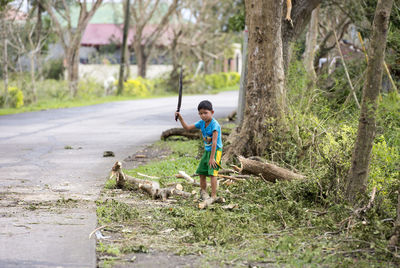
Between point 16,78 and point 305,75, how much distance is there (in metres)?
18.1

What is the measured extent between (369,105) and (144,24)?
37.3 meters

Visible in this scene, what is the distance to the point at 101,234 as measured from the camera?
238 inches

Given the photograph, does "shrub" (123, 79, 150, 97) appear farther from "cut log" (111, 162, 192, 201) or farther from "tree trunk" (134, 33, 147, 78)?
"cut log" (111, 162, 192, 201)

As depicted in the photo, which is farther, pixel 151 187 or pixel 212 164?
pixel 151 187

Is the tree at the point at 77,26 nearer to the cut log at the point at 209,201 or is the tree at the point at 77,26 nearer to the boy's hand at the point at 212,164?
the boy's hand at the point at 212,164

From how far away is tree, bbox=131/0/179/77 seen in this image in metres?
41.3

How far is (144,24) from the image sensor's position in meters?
42.3

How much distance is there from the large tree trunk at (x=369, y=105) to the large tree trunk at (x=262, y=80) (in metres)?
3.62

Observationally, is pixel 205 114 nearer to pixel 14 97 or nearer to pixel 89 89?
pixel 14 97

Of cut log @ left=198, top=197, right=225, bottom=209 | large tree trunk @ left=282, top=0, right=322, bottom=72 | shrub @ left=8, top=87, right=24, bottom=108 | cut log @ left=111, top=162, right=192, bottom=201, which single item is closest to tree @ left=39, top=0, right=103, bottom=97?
shrub @ left=8, top=87, right=24, bottom=108

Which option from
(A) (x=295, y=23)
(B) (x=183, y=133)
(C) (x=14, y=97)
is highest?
(A) (x=295, y=23)

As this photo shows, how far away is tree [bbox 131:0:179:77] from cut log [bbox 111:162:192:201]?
32681 mm

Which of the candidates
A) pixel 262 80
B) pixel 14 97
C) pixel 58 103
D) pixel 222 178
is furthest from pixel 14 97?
pixel 222 178

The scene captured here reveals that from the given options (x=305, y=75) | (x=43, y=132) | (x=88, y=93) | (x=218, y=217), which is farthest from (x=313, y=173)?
(x=88, y=93)
